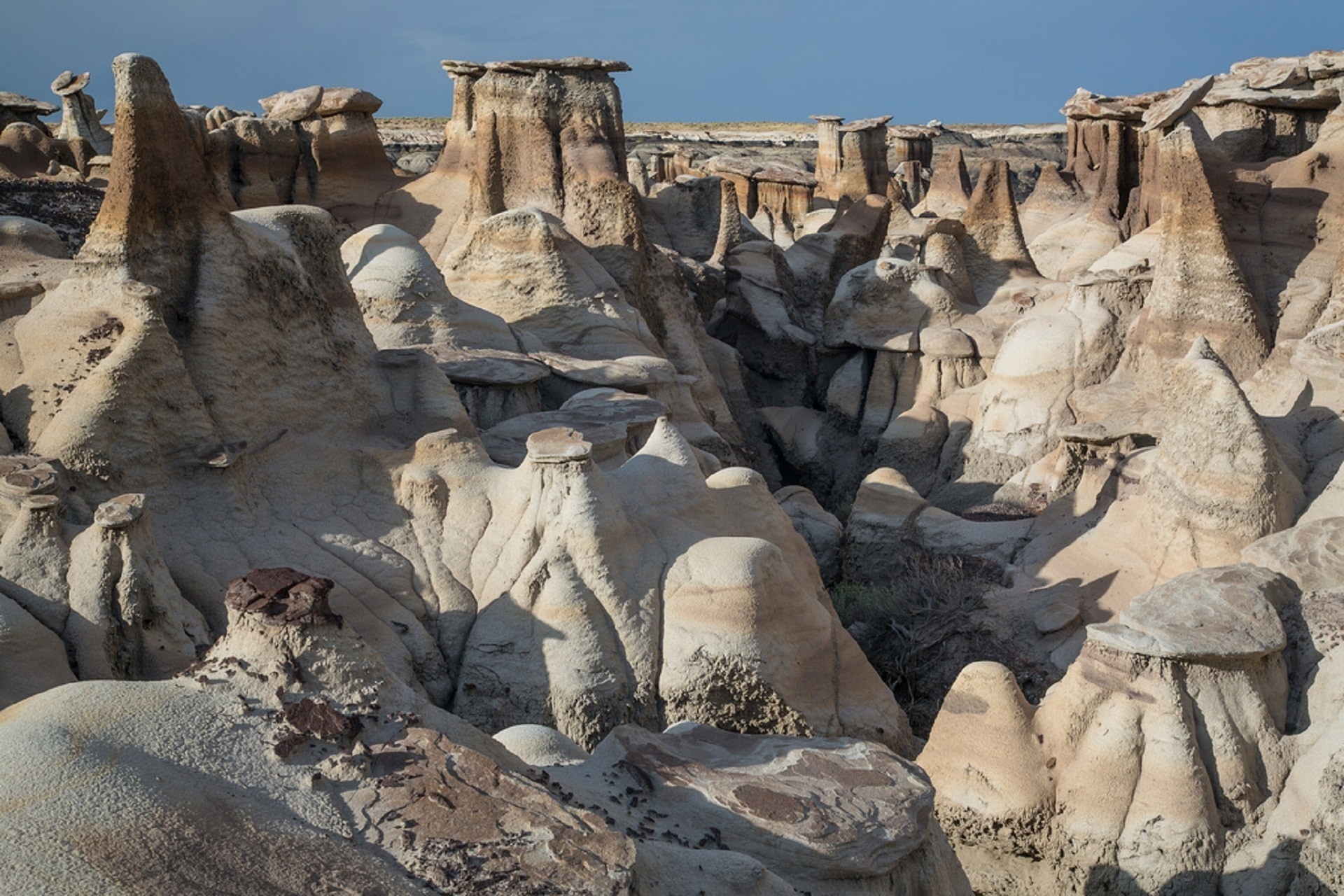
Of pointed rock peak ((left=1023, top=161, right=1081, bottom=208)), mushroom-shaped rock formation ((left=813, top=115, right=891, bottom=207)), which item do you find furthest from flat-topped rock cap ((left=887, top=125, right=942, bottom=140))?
pointed rock peak ((left=1023, top=161, right=1081, bottom=208))

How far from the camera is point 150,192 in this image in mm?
6723

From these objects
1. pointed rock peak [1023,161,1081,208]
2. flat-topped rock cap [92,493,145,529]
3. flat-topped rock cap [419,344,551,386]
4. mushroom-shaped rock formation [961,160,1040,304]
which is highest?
pointed rock peak [1023,161,1081,208]

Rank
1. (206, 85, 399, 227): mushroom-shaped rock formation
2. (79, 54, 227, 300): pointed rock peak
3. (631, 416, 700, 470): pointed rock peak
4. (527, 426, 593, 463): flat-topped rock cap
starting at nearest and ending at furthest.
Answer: (527, 426, 593, 463): flat-topped rock cap < (79, 54, 227, 300): pointed rock peak < (631, 416, 700, 470): pointed rock peak < (206, 85, 399, 227): mushroom-shaped rock formation

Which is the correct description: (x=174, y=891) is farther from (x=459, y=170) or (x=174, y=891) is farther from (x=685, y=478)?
(x=459, y=170)

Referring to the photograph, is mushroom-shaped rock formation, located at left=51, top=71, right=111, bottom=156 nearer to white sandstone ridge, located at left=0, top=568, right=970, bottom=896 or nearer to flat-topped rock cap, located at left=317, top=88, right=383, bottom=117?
flat-topped rock cap, located at left=317, top=88, right=383, bottom=117

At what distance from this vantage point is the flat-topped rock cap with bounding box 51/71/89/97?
2228 centimetres

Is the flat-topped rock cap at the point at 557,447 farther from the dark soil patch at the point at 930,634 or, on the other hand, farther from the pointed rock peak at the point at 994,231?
the pointed rock peak at the point at 994,231

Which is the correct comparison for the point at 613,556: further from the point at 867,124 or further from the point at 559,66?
Result: the point at 867,124

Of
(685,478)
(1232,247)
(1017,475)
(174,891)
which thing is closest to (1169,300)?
(1232,247)

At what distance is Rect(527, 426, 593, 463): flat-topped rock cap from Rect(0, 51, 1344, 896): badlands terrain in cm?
4

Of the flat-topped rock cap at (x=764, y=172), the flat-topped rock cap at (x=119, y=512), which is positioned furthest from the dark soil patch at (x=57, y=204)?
the flat-topped rock cap at (x=764, y=172)

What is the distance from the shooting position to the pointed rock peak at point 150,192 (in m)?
6.58

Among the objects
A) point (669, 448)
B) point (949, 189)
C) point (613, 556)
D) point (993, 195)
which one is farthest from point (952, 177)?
point (613, 556)

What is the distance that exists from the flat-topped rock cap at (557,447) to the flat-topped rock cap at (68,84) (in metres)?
19.3
